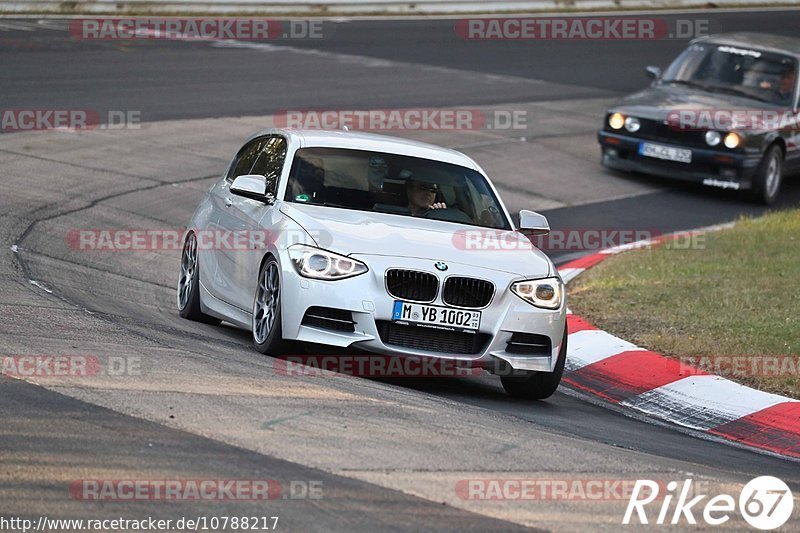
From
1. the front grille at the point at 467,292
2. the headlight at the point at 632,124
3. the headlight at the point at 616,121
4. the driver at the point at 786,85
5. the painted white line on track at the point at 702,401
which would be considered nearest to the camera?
the front grille at the point at 467,292

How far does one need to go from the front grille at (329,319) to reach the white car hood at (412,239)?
1.19 ft

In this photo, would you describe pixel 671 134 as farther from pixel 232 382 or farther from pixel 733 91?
pixel 232 382

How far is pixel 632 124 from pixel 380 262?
1076 cm

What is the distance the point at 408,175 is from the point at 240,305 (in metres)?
1.42

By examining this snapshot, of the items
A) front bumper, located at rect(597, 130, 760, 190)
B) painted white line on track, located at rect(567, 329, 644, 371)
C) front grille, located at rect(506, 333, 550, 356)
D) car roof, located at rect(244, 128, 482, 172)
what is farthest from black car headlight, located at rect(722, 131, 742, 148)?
front grille, located at rect(506, 333, 550, 356)

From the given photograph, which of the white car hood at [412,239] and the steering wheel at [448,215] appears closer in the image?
the white car hood at [412,239]

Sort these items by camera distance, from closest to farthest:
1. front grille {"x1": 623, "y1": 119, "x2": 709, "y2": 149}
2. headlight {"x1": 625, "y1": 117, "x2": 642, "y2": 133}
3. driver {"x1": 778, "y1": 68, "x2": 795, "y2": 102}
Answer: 1. front grille {"x1": 623, "y1": 119, "x2": 709, "y2": 149}
2. headlight {"x1": 625, "y1": 117, "x2": 642, "y2": 133}
3. driver {"x1": 778, "y1": 68, "x2": 795, "y2": 102}

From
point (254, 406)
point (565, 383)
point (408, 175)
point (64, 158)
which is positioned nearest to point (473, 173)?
point (408, 175)

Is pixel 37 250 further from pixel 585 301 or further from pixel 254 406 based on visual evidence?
pixel 254 406

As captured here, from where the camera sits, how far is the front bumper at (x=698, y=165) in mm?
18000

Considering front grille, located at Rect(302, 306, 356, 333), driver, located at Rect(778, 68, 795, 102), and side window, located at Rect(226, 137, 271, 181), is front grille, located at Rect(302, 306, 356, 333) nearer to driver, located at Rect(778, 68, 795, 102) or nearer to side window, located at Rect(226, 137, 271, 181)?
side window, located at Rect(226, 137, 271, 181)

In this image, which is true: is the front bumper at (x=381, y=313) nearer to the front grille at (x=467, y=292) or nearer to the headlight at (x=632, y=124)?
the front grille at (x=467, y=292)

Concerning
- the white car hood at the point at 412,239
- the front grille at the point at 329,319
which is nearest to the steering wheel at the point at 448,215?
the white car hood at the point at 412,239

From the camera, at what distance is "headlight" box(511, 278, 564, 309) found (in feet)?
28.0
